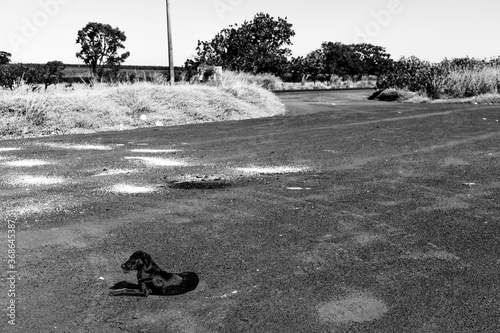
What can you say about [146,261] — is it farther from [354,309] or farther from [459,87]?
[459,87]

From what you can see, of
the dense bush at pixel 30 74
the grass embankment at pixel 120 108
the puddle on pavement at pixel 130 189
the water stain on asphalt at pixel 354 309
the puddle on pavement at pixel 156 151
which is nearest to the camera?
the water stain on asphalt at pixel 354 309

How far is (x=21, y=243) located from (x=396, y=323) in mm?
3492

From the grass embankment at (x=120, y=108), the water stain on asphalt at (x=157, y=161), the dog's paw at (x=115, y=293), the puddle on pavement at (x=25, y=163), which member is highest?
the grass embankment at (x=120, y=108)

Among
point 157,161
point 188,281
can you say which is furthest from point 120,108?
point 188,281

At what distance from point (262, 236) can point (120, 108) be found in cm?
1307

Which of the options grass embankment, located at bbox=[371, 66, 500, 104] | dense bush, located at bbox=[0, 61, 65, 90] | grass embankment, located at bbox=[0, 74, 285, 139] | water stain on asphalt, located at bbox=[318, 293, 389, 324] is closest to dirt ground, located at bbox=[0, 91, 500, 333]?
water stain on asphalt, located at bbox=[318, 293, 389, 324]

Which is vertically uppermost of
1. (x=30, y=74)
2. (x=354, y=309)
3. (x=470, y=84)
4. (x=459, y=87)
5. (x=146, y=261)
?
(x=30, y=74)

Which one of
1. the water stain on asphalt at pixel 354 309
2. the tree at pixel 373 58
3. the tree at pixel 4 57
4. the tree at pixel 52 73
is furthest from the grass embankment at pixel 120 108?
the tree at pixel 373 58

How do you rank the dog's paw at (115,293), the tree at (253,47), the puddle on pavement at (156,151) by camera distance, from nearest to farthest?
1. the dog's paw at (115,293)
2. the puddle on pavement at (156,151)
3. the tree at (253,47)

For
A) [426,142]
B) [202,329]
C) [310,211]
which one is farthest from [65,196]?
[426,142]

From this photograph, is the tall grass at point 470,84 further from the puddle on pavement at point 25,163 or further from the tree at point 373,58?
the tree at point 373,58

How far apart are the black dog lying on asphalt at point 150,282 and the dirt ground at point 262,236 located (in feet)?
0.28

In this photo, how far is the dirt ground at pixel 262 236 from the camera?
3561 mm

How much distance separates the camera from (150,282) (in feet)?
12.8
